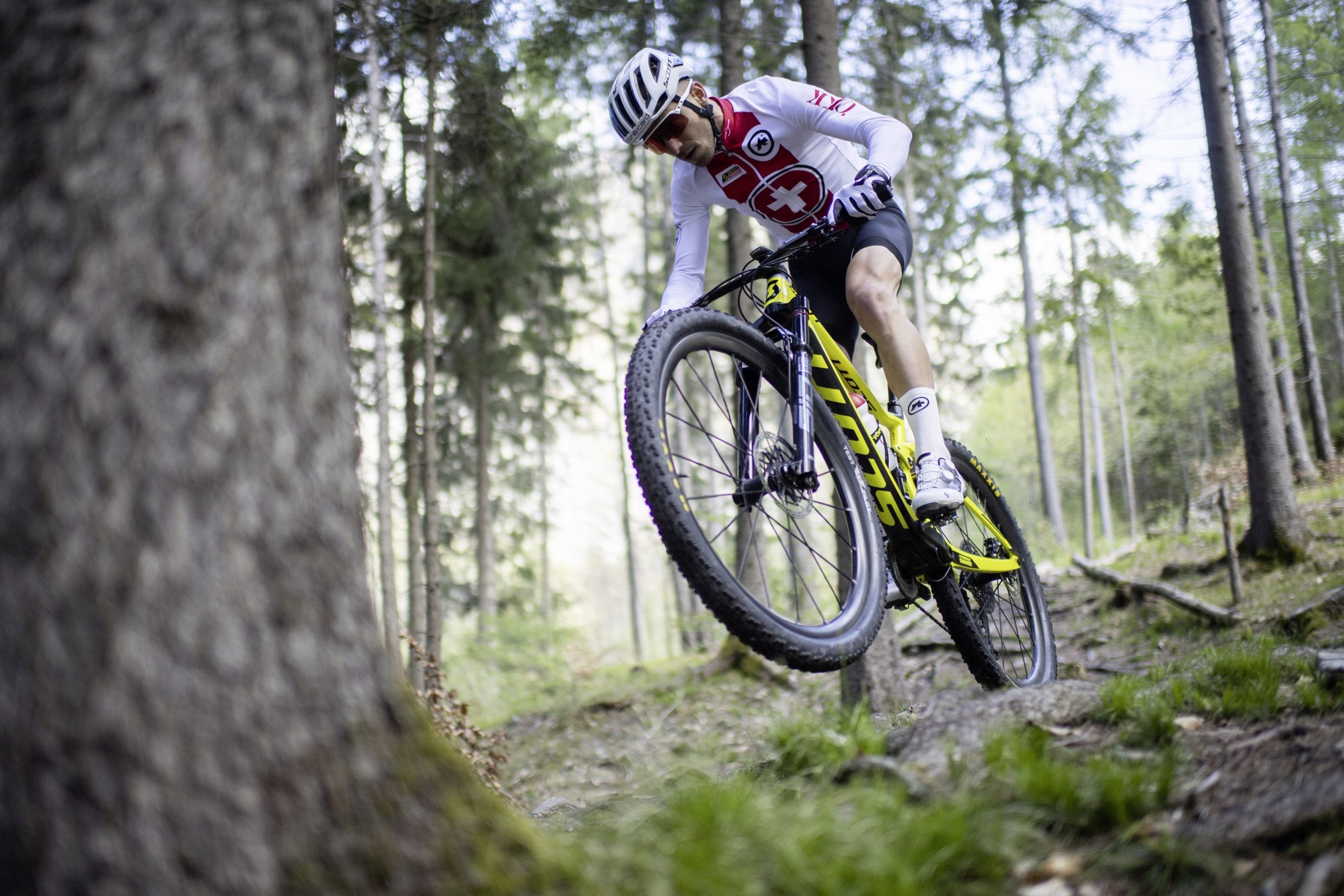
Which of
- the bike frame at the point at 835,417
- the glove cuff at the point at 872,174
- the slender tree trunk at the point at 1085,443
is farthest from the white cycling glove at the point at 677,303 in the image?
the slender tree trunk at the point at 1085,443

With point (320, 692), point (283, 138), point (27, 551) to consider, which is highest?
point (283, 138)

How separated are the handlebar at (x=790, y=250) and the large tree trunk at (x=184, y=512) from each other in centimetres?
162

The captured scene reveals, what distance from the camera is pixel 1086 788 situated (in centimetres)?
162

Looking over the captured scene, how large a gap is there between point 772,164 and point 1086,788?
7.95ft

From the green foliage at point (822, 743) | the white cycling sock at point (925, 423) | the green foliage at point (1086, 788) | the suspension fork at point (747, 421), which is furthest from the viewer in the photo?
the white cycling sock at point (925, 423)

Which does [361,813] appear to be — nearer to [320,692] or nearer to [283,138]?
[320,692]

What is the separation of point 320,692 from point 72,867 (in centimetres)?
34

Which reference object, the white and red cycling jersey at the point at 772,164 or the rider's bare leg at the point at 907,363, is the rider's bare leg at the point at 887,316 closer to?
the rider's bare leg at the point at 907,363

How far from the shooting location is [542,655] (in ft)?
36.3

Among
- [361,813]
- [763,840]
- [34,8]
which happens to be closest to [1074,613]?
[763,840]

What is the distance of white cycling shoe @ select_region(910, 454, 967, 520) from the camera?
2859mm

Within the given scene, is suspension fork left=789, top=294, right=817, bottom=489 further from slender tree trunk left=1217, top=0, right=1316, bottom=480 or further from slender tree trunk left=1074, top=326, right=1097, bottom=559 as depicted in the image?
slender tree trunk left=1074, top=326, right=1097, bottom=559

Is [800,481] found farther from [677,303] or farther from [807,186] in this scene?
[807,186]

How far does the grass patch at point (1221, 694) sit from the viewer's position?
214 cm
